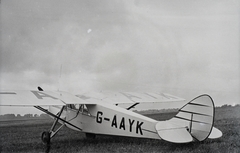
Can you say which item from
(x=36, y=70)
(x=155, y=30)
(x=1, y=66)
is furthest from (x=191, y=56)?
(x=1, y=66)

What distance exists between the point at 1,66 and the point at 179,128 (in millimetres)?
5152

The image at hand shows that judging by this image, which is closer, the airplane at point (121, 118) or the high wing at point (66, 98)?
the airplane at point (121, 118)

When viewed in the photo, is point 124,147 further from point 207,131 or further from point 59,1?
point 59,1

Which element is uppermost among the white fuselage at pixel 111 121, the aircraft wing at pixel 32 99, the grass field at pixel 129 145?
the aircraft wing at pixel 32 99

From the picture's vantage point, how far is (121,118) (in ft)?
22.4

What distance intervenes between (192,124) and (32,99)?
4468 millimetres

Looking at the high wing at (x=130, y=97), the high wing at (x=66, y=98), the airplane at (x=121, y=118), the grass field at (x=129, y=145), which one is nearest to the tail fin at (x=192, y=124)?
the airplane at (x=121, y=118)

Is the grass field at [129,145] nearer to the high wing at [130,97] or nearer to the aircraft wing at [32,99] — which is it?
the aircraft wing at [32,99]

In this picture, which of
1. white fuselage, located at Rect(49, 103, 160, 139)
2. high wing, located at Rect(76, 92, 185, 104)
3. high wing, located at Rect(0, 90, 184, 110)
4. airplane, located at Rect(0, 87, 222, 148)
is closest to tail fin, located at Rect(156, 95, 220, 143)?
airplane, located at Rect(0, 87, 222, 148)

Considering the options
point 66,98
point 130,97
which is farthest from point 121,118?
point 130,97

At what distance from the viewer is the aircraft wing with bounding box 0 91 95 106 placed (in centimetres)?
608

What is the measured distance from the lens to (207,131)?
5227mm

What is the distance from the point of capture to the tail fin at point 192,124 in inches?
204

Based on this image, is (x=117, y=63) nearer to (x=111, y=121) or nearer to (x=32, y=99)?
(x=111, y=121)
